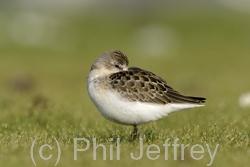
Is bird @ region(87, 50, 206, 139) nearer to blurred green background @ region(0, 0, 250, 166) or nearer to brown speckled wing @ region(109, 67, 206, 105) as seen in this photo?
brown speckled wing @ region(109, 67, 206, 105)

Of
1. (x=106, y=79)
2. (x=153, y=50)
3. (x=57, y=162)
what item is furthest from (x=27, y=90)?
(x=153, y=50)

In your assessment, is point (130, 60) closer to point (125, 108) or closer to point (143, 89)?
point (143, 89)

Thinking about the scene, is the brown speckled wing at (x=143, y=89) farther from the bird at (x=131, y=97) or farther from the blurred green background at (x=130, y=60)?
the blurred green background at (x=130, y=60)

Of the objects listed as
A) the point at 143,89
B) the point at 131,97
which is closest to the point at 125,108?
the point at 131,97

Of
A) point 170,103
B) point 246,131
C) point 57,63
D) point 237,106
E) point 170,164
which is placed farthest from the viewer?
point 57,63

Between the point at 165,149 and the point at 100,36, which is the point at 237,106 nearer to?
the point at 165,149

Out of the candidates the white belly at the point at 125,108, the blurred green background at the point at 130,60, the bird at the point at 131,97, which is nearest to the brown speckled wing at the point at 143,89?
the bird at the point at 131,97
